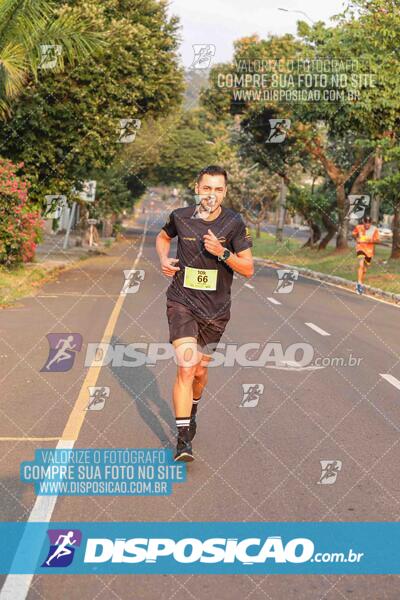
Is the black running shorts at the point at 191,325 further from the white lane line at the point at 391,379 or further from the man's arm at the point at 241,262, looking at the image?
the white lane line at the point at 391,379

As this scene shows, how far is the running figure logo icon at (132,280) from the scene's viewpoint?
2351cm

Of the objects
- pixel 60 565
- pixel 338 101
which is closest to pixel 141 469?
pixel 60 565

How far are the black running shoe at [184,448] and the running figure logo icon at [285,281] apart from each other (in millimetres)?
17749

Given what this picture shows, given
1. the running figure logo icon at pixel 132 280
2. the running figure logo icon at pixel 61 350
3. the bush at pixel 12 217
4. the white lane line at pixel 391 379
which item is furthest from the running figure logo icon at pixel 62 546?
the bush at pixel 12 217

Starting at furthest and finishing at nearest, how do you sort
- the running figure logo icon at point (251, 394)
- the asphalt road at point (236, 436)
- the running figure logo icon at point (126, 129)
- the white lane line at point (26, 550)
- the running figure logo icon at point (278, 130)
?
the running figure logo icon at point (278, 130) < the running figure logo icon at point (126, 129) < the running figure logo icon at point (251, 394) < the asphalt road at point (236, 436) < the white lane line at point (26, 550)

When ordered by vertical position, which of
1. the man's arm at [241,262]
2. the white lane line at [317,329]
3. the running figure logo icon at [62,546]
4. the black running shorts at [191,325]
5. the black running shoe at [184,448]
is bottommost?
the white lane line at [317,329]

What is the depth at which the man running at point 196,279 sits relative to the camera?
6.89 metres

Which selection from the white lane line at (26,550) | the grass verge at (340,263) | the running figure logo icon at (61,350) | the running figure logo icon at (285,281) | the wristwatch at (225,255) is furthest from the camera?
the grass verge at (340,263)

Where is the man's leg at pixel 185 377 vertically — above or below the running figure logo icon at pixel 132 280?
above

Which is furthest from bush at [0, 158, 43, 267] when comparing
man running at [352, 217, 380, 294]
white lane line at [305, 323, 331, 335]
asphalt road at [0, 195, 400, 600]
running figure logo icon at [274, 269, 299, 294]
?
white lane line at [305, 323, 331, 335]

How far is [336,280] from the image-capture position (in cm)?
3020

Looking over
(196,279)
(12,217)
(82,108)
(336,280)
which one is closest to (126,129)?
(82,108)

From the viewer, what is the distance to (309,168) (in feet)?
175

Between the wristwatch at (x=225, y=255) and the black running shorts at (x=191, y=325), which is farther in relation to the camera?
the black running shorts at (x=191, y=325)
